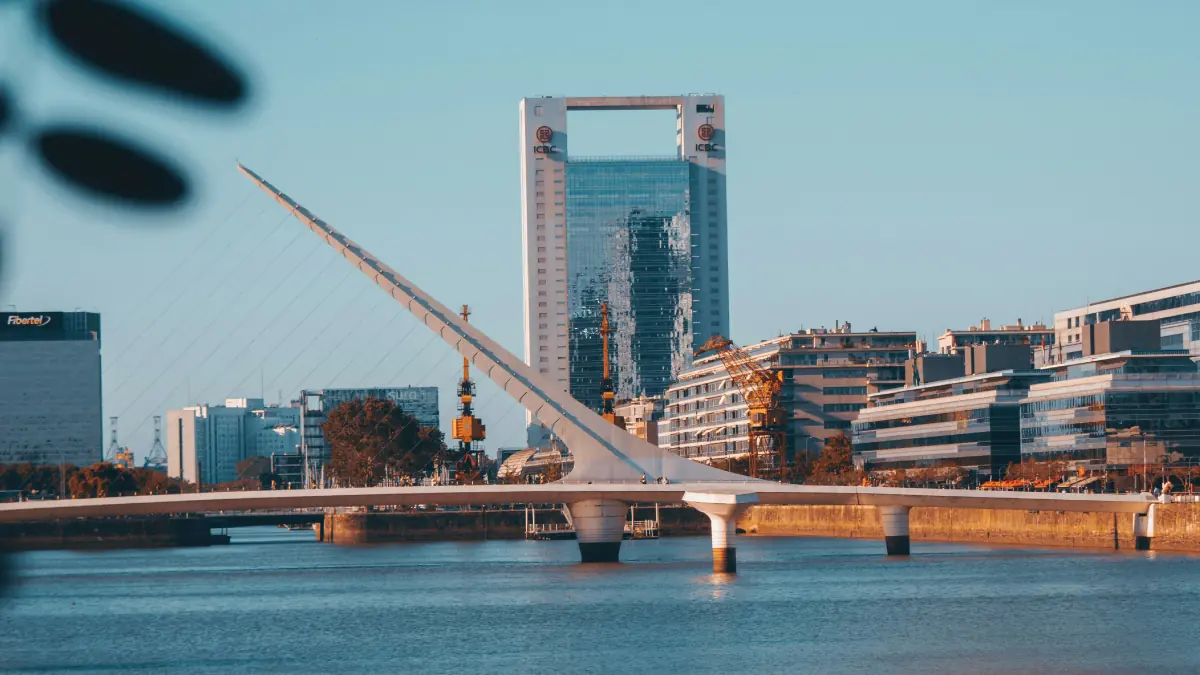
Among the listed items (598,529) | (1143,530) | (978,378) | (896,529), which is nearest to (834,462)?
(978,378)

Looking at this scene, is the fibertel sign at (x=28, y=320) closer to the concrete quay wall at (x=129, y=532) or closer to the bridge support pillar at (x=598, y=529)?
the bridge support pillar at (x=598, y=529)

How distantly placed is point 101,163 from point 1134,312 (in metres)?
142

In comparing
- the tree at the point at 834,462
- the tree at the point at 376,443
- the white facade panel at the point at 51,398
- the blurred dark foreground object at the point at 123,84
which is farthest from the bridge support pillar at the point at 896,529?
the blurred dark foreground object at the point at 123,84

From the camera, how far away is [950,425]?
4621 inches

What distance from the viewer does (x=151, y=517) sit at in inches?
5167

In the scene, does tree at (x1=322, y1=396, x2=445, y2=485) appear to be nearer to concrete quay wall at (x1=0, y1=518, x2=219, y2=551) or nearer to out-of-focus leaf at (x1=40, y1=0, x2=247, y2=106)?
concrete quay wall at (x1=0, y1=518, x2=219, y2=551)

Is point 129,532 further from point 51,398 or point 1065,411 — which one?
point 51,398

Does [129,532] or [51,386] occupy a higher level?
[51,386]

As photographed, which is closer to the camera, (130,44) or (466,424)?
(130,44)

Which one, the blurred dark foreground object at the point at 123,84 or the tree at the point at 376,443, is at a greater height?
the blurred dark foreground object at the point at 123,84

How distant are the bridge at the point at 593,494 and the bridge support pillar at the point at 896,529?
0.05m

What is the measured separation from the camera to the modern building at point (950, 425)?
11281cm

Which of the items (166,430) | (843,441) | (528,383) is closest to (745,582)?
(528,383)

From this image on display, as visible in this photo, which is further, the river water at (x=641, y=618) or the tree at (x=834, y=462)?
the tree at (x=834, y=462)
